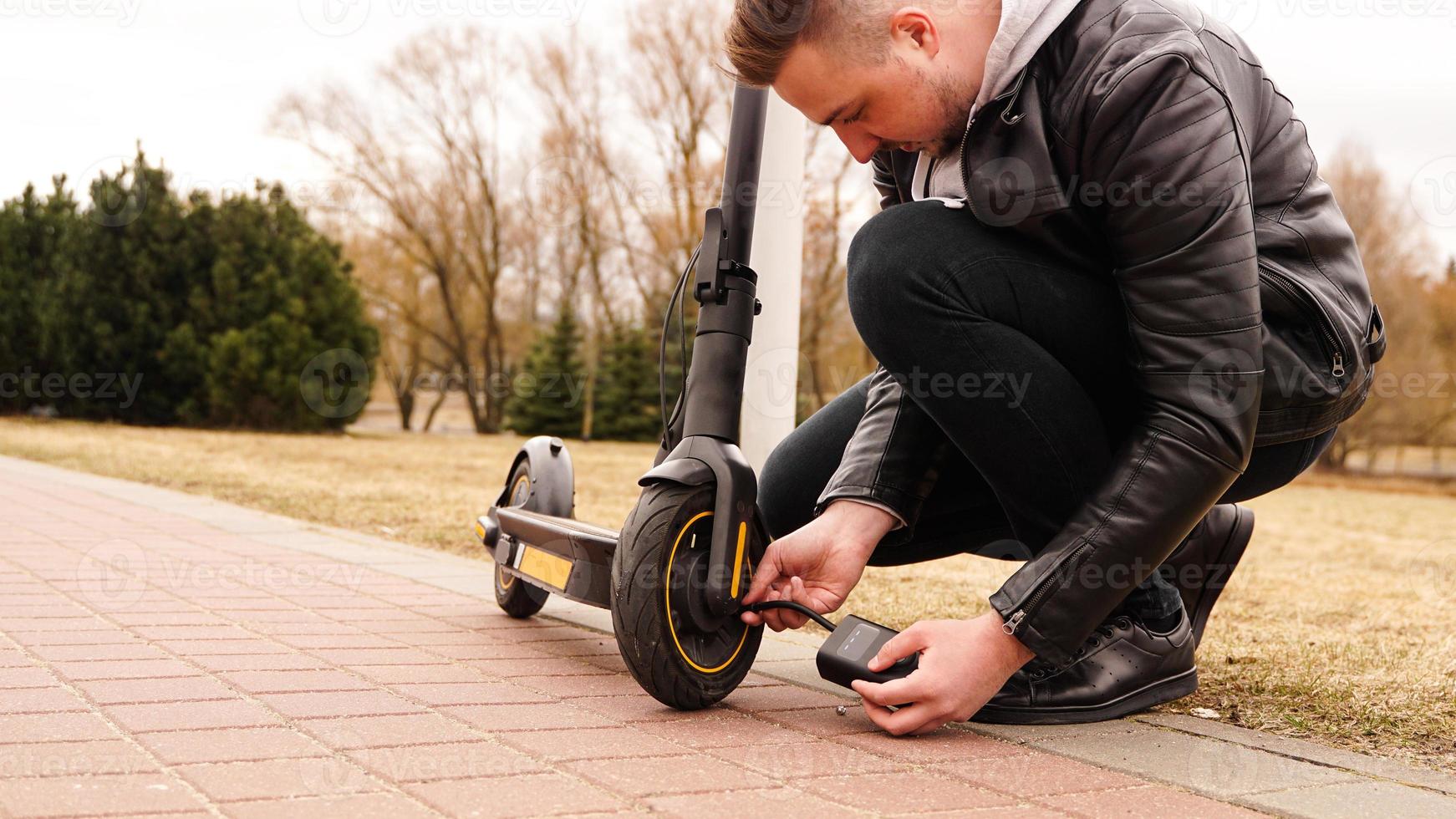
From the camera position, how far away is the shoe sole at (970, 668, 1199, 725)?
1.81 meters

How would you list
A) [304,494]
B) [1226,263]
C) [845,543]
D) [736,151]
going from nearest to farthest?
[1226,263]
[845,543]
[736,151]
[304,494]

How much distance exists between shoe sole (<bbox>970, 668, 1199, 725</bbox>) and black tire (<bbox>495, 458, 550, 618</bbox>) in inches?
43.5

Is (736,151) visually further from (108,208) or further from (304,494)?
(108,208)

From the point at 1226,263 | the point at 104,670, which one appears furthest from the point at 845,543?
the point at 104,670

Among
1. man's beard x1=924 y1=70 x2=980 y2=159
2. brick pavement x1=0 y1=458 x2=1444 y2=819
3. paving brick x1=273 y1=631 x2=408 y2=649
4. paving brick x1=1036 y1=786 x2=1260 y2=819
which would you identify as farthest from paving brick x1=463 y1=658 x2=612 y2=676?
man's beard x1=924 y1=70 x2=980 y2=159

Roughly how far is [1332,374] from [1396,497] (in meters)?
16.8

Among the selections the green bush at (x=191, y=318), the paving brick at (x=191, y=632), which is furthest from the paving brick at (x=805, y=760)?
the green bush at (x=191, y=318)

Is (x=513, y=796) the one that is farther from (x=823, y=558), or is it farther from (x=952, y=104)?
(x=952, y=104)

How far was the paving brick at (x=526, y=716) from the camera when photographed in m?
1.69

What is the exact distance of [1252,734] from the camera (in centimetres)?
178

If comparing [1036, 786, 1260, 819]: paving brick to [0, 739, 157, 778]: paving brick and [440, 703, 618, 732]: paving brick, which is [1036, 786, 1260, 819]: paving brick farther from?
[0, 739, 157, 778]: paving brick

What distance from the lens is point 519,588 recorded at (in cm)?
262

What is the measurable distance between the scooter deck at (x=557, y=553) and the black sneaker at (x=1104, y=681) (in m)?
0.65

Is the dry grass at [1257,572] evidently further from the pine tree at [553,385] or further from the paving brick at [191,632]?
the pine tree at [553,385]
